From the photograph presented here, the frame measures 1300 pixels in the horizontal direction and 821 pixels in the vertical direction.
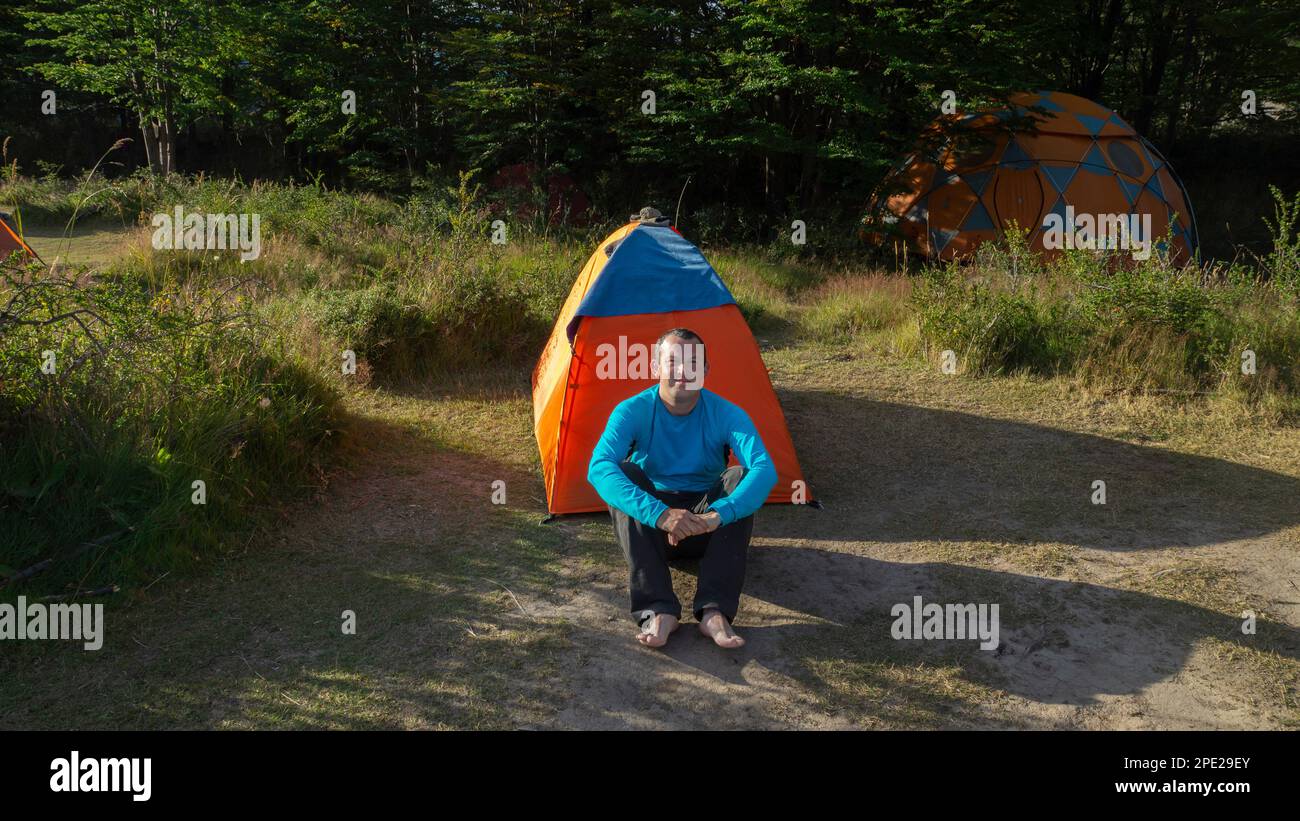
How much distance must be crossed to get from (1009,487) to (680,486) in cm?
278

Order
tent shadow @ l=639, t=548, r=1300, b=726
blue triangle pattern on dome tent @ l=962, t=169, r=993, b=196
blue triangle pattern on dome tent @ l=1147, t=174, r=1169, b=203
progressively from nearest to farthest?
tent shadow @ l=639, t=548, r=1300, b=726 < blue triangle pattern on dome tent @ l=962, t=169, r=993, b=196 < blue triangle pattern on dome tent @ l=1147, t=174, r=1169, b=203

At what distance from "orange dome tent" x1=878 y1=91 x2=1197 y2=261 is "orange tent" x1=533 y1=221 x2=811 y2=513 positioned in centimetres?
907

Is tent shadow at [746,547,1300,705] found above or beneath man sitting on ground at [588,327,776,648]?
beneath

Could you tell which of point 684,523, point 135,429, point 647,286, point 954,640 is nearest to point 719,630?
point 684,523

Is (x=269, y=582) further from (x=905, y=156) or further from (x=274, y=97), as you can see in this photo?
(x=274, y=97)

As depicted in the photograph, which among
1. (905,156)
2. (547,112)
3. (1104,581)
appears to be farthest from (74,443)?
(547,112)

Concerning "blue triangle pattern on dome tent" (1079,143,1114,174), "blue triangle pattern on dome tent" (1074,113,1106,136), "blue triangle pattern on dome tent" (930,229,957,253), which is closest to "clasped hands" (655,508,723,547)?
"blue triangle pattern on dome tent" (930,229,957,253)

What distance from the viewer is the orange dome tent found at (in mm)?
13938

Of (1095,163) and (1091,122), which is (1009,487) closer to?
(1095,163)

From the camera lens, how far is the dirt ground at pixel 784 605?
3.65m

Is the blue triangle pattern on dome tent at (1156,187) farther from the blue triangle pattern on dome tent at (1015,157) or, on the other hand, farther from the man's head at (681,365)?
the man's head at (681,365)

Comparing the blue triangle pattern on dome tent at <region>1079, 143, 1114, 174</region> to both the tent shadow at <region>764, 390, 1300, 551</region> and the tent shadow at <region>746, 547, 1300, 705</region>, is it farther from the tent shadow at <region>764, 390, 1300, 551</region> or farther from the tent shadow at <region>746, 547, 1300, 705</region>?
the tent shadow at <region>746, 547, 1300, 705</region>

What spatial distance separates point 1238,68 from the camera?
752 inches

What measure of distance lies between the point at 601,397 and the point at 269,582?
2.22 meters
